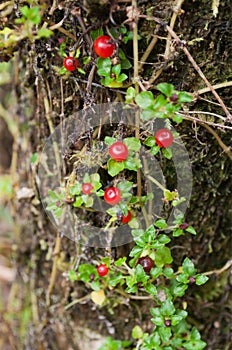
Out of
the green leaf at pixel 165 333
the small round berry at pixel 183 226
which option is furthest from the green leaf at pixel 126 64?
the green leaf at pixel 165 333

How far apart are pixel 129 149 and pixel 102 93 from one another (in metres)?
0.16

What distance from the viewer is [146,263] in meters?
0.93

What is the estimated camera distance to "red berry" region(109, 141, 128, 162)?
2.72 feet

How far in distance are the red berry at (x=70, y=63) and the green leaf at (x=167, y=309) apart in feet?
1.73

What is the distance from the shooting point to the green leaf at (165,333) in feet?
3.06

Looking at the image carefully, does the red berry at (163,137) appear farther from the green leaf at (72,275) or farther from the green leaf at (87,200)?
the green leaf at (72,275)

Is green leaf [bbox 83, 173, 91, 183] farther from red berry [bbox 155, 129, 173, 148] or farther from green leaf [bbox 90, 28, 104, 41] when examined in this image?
green leaf [bbox 90, 28, 104, 41]

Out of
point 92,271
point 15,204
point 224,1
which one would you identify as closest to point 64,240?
point 92,271

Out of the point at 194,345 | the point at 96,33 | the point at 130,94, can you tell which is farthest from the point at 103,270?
the point at 96,33

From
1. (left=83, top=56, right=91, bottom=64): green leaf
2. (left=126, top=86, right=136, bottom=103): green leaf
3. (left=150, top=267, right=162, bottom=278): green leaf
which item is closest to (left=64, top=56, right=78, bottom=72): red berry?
(left=83, top=56, right=91, bottom=64): green leaf

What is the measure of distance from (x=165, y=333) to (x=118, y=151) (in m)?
0.41

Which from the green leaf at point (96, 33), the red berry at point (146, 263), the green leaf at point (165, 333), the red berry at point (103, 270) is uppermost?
the green leaf at point (96, 33)

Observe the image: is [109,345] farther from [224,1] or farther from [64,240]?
[224,1]

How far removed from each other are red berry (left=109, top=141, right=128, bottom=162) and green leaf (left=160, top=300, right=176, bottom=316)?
33 cm
